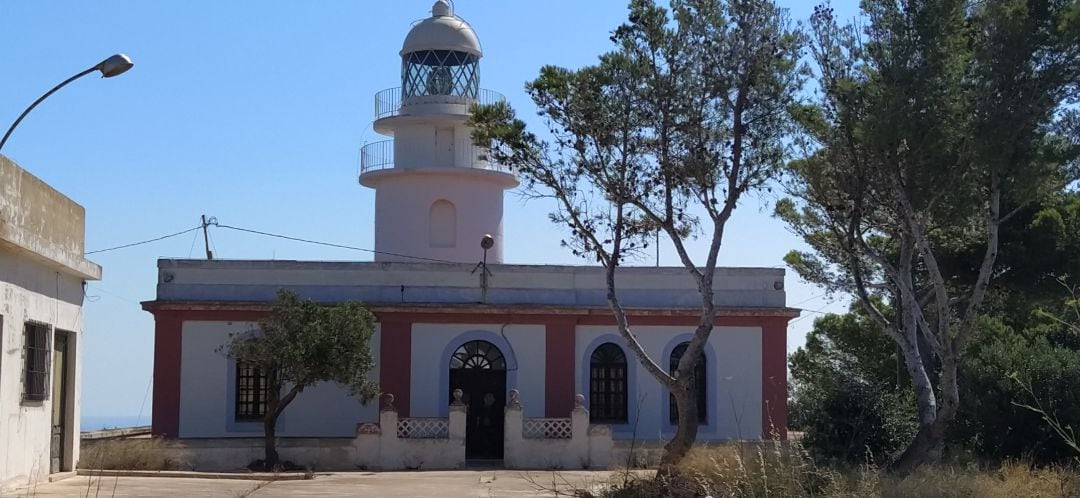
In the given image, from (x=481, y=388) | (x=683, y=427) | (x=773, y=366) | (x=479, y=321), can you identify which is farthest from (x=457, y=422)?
(x=683, y=427)

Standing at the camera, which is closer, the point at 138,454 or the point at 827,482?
the point at 827,482

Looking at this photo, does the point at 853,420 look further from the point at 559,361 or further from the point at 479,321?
the point at 479,321

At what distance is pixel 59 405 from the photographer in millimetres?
17891

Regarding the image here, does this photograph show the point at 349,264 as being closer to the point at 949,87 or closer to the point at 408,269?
the point at 408,269

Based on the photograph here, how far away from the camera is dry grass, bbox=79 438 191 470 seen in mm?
21172

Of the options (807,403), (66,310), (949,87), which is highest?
(949,87)

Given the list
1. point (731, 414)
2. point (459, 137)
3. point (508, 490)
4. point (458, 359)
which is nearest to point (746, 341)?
point (731, 414)

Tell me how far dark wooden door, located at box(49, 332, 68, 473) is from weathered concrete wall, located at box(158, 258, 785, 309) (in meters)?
7.96

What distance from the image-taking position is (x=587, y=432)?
2489cm

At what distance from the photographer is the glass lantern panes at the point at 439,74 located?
97.3 ft

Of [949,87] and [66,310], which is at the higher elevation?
[949,87]

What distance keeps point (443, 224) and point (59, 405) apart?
495 inches

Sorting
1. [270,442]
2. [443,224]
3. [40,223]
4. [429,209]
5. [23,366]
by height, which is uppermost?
[429,209]

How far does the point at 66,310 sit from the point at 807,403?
11268 mm
